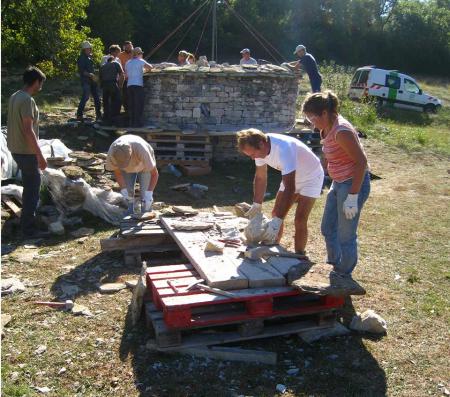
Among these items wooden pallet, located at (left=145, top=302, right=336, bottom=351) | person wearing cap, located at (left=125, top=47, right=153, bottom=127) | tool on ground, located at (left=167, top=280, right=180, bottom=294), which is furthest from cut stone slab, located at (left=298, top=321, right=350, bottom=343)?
person wearing cap, located at (left=125, top=47, right=153, bottom=127)

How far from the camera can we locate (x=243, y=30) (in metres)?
24.3

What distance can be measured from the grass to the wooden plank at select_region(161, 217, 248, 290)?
52 centimetres

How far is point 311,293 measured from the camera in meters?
3.51

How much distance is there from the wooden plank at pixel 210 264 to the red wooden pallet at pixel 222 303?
8 centimetres

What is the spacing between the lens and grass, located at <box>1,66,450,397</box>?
315 centimetres

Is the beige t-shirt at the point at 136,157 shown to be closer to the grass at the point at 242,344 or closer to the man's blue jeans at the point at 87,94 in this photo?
the grass at the point at 242,344

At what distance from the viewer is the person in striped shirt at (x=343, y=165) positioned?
11.6 feet

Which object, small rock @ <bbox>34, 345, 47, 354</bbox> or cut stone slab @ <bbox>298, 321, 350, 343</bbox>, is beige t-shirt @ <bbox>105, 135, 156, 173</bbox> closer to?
small rock @ <bbox>34, 345, 47, 354</bbox>

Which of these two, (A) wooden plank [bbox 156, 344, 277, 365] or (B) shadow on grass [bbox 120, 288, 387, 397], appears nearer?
(B) shadow on grass [bbox 120, 288, 387, 397]

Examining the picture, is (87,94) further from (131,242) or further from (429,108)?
(429,108)

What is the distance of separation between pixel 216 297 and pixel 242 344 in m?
0.49

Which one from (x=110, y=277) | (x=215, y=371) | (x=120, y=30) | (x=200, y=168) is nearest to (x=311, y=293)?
(x=215, y=371)

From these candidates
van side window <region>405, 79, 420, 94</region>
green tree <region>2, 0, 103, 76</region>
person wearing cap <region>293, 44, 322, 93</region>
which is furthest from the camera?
van side window <region>405, 79, 420, 94</region>

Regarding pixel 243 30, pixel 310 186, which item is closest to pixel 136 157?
pixel 310 186
